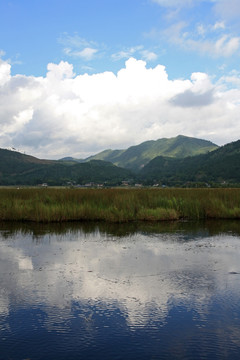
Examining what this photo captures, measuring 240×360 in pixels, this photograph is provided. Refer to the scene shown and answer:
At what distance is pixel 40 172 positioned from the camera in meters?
160

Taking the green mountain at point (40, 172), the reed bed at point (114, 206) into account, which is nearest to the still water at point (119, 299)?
the reed bed at point (114, 206)

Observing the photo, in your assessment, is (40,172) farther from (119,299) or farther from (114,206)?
(119,299)

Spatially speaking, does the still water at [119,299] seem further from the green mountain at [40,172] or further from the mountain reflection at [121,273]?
the green mountain at [40,172]

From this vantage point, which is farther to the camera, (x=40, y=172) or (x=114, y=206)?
Result: (x=40, y=172)

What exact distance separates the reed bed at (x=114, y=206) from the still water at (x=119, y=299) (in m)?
4.74

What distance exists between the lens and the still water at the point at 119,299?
4.29 m

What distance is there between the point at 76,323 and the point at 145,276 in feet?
9.00

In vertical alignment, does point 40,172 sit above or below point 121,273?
above

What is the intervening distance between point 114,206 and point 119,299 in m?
11.0

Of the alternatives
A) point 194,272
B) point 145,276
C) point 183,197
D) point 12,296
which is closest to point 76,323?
point 12,296

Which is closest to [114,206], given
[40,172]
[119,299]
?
[119,299]

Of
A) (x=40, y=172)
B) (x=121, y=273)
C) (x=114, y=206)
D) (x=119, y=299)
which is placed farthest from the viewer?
(x=40, y=172)

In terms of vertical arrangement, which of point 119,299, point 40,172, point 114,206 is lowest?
point 119,299

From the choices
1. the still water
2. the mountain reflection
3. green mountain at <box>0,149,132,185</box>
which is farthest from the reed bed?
green mountain at <box>0,149,132,185</box>
